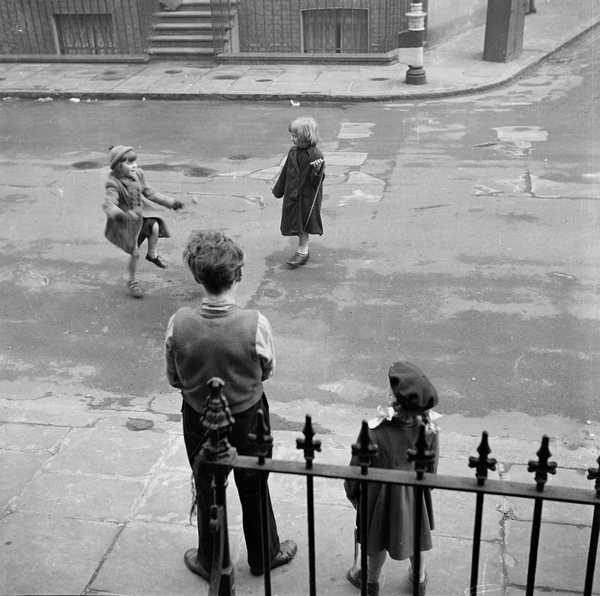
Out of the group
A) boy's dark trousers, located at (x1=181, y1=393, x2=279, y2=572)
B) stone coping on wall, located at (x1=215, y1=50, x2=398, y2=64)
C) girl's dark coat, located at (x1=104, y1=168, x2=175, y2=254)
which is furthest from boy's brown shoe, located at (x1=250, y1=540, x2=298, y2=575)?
stone coping on wall, located at (x1=215, y1=50, x2=398, y2=64)

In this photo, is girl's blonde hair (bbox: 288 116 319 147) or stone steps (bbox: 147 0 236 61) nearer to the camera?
girl's blonde hair (bbox: 288 116 319 147)

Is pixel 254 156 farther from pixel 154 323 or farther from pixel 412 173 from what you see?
pixel 154 323

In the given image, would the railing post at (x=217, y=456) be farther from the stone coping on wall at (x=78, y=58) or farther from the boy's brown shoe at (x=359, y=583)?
the stone coping on wall at (x=78, y=58)

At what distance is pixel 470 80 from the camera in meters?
16.9

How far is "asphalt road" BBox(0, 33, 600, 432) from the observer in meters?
6.48

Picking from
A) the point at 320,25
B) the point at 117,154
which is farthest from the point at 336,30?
the point at 117,154

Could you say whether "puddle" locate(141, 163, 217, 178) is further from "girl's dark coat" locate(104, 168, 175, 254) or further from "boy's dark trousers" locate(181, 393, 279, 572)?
"boy's dark trousers" locate(181, 393, 279, 572)

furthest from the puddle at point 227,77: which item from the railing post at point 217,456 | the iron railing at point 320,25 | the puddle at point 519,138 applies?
the railing post at point 217,456

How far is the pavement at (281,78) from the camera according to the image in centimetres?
1648

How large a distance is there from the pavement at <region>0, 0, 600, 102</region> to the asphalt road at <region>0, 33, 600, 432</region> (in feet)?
6.12

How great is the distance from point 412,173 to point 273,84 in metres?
6.84

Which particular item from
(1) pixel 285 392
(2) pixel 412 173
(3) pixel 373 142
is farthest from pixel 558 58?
(1) pixel 285 392

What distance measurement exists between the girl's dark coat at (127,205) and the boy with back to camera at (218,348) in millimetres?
3879

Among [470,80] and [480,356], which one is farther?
[470,80]
